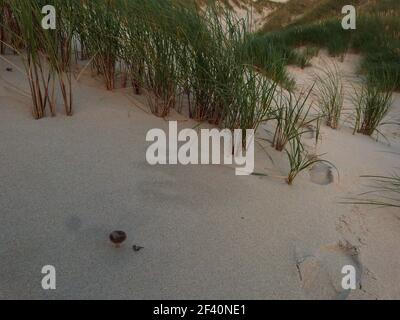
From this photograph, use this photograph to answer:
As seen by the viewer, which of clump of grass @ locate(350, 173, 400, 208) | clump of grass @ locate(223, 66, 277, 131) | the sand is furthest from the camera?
clump of grass @ locate(223, 66, 277, 131)

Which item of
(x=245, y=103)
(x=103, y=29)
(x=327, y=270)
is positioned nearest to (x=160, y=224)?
(x=327, y=270)

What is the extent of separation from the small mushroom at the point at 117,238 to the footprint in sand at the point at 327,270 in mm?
613

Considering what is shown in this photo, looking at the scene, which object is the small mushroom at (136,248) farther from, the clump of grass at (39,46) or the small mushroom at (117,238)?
the clump of grass at (39,46)

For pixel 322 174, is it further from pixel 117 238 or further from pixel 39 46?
pixel 39 46

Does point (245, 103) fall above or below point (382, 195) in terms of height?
above

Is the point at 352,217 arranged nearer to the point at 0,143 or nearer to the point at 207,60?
the point at 207,60

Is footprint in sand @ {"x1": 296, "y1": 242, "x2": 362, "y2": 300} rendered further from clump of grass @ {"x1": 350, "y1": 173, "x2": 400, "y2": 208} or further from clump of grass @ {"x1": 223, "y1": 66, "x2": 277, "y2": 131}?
clump of grass @ {"x1": 223, "y1": 66, "x2": 277, "y2": 131}

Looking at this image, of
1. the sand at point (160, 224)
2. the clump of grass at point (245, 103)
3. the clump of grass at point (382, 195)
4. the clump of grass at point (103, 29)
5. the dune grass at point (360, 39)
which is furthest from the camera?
the dune grass at point (360, 39)

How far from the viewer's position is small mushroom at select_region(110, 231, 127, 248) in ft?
4.29

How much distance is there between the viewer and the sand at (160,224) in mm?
1239

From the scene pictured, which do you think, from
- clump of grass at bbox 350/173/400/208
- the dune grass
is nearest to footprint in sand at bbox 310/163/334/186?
clump of grass at bbox 350/173/400/208

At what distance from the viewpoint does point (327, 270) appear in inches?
53.6

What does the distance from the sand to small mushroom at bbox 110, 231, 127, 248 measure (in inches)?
1.0

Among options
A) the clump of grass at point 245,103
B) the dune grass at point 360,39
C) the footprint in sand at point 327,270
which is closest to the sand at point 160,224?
the footprint in sand at point 327,270
